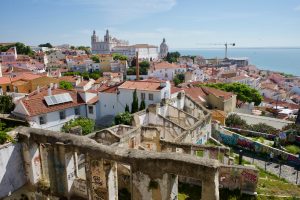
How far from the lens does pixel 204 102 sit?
45.4 metres

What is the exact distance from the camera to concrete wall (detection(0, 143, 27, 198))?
49.6 feet

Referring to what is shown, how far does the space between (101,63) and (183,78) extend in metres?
31.2

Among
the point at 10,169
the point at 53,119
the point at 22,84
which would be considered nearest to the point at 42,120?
the point at 53,119

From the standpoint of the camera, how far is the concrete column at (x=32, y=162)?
51.7ft

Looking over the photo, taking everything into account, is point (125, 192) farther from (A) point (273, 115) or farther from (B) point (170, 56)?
(B) point (170, 56)

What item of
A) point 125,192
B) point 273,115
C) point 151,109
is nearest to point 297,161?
point 151,109

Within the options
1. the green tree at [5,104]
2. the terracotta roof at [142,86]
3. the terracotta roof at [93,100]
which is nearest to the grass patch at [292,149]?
the terracotta roof at [142,86]

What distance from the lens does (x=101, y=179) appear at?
14672 millimetres

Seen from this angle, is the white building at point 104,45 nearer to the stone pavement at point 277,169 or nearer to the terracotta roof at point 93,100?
the terracotta roof at point 93,100

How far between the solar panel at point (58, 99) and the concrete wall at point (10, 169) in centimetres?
1744

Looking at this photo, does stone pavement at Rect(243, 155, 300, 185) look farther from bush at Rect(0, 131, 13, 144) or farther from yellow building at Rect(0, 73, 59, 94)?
yellow building at Rect(0, 73, 59, 94)

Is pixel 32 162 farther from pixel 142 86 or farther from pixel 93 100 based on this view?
pixel 142 86

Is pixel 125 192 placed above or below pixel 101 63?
below

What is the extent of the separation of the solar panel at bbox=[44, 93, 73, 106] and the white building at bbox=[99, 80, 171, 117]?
4.74m
